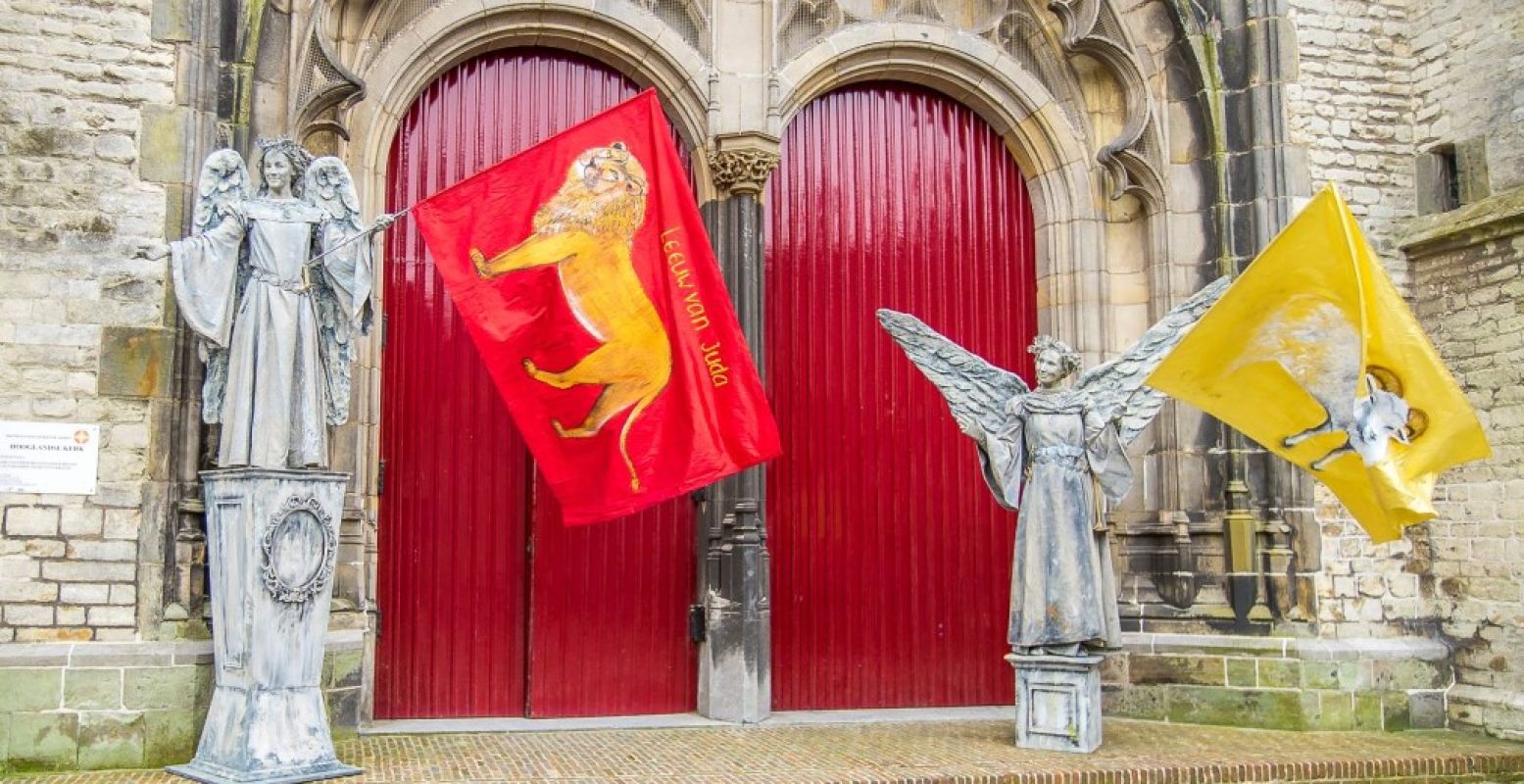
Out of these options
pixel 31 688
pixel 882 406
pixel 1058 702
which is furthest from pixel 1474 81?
pixel 31 688

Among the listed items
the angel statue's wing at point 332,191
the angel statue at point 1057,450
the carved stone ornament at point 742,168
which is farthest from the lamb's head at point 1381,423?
the angel statue's wing at point 332,191

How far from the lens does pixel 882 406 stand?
10.1 metres

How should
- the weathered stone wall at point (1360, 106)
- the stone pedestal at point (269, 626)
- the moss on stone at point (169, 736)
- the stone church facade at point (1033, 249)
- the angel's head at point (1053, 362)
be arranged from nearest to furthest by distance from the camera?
the stone pedestal at point (269, 626), the moss on stone at point (169, 736), the stone church facade at point (1033, 249), the angel's head at point (1053, 362), the weathered stone wall at point (1360, 106)

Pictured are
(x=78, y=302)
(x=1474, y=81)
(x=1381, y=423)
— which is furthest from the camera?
(x=1474, y=81)

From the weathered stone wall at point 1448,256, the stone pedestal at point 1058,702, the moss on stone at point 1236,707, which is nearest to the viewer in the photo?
the stone pedestal at point 1058,702

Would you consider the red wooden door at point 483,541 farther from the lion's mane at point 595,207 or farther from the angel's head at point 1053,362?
the angel's head at point 1053,362

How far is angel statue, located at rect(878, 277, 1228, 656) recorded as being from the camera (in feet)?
26.7

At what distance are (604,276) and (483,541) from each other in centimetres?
234

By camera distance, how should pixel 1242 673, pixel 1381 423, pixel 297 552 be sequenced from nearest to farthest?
1. pixel 1381 423
2. pixel 297 552
3. pixel 1242 673

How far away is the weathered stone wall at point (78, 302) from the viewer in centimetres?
769

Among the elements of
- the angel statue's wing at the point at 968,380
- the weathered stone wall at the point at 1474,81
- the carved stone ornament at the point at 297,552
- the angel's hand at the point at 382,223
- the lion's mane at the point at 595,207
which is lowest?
the carved stone ornament at the point at 297,552

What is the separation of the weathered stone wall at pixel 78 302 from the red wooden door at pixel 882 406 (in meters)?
3.92

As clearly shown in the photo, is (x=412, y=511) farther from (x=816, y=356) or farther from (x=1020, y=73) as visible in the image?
(x=1020, y=73)

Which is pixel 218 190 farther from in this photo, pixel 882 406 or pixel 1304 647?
pixel 1304 647
